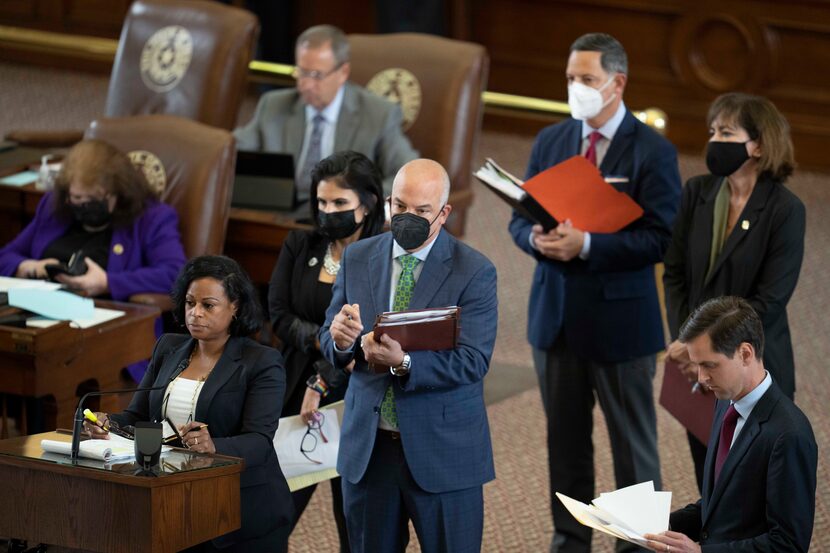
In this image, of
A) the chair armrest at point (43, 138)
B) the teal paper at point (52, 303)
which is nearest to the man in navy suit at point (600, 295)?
the teal paper at point (52, 303)

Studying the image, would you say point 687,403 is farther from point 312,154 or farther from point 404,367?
point 312,154

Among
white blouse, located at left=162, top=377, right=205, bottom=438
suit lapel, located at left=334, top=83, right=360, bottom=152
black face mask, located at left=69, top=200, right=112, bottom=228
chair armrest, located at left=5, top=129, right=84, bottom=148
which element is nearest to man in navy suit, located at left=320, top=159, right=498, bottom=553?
white blouse, located at left=162, top=377, right=205, bottom=438

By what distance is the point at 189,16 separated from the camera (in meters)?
6.34

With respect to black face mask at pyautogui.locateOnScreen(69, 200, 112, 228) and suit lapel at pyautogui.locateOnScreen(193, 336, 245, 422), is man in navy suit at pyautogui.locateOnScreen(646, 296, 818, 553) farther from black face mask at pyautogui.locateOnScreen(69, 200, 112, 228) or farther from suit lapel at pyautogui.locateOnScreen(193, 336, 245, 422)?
black face mask at pyautogui.locateOnScreen(69, 200, 112, 228)

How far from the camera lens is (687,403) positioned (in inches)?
159

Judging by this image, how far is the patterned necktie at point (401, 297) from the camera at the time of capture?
342cm

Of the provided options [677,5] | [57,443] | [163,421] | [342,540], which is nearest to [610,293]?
[342,540]

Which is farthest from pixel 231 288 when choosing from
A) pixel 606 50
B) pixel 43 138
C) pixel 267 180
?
pixel 43 138

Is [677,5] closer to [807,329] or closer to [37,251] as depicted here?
[807,329]

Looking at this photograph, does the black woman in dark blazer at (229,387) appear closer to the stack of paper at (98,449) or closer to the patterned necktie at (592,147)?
the stack of paper at (98,449)

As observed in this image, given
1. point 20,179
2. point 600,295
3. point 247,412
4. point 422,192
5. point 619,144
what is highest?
point 619,144

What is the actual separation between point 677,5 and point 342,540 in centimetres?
574

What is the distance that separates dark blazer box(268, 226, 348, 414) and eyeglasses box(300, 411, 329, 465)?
0.13 m

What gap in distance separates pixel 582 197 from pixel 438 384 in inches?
41.7
